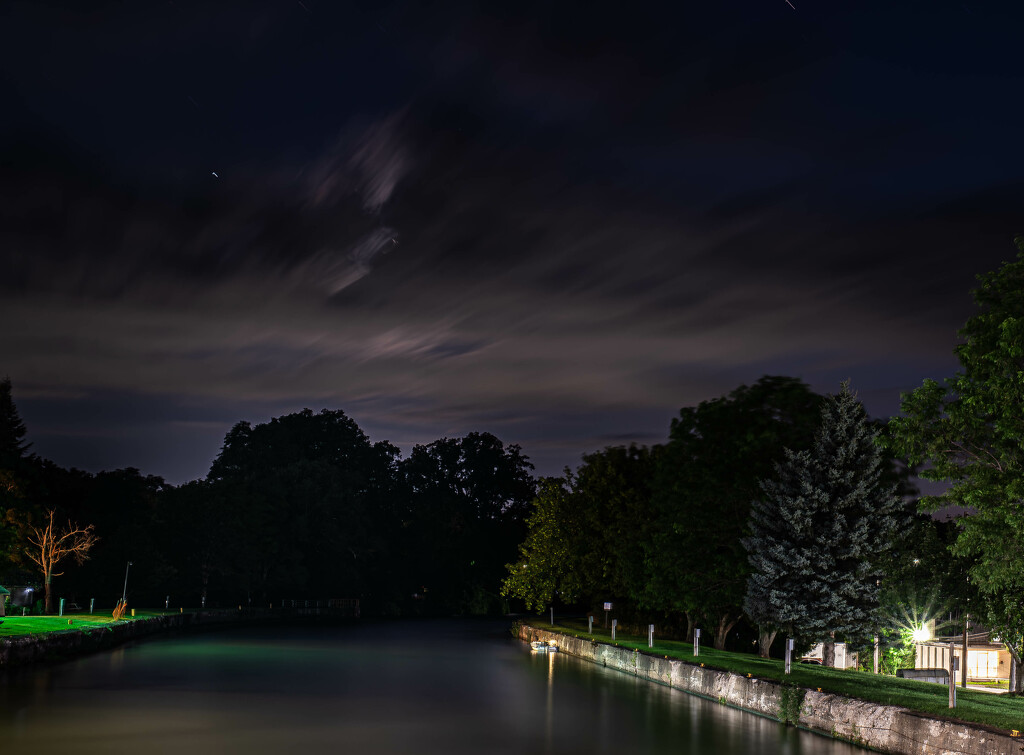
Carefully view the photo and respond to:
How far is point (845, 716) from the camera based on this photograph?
21.5m

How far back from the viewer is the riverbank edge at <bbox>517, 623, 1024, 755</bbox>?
16844mm

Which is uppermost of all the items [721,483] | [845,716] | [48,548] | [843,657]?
[721,483]

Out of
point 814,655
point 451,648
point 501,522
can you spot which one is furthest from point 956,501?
point 501,522

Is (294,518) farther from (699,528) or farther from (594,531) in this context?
(699,528)

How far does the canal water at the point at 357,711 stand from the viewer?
1978 centimetres

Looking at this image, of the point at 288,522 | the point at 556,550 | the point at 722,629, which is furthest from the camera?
the point at 288,522

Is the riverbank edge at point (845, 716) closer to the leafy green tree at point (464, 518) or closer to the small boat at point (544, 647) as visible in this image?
the small boat at point (544, 647)

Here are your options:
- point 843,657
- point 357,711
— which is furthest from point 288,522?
point 357,711

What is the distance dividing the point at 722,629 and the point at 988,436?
24291 mm

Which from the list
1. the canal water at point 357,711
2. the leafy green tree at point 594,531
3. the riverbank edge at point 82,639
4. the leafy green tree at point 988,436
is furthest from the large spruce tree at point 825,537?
the riverbank edge at point 82,639

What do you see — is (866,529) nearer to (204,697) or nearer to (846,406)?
(846,406)

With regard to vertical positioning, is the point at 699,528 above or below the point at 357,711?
above

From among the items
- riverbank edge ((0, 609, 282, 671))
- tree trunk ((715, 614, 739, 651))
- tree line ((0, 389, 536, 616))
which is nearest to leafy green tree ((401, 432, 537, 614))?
tree line ((0, 389, 536, 616))

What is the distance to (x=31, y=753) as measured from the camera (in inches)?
683
